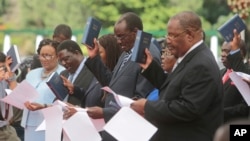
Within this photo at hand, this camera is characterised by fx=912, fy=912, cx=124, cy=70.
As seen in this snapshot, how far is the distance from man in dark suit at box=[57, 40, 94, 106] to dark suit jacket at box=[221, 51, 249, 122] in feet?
4.47

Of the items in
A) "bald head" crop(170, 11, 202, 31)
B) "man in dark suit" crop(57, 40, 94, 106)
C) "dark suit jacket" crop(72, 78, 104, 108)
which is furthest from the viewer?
"man in dark suit" crop(57, 40, 94, 106)

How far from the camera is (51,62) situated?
9492 mm

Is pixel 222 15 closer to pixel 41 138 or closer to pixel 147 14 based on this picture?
pixel 147 14

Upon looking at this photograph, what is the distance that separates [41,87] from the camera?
9250 millimetres

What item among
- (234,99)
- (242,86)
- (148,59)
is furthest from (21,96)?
(242,86)

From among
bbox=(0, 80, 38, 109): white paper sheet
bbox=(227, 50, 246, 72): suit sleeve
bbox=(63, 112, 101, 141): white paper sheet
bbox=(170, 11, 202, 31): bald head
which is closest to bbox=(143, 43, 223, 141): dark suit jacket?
bbox=(170, 11, 202, 31): bald head

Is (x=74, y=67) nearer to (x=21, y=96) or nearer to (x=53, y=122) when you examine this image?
(x=21, y=96)

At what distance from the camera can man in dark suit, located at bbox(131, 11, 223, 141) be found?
620 centimetres

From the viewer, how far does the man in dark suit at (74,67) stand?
8.56 metres

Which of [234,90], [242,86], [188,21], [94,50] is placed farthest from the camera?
[234,90]

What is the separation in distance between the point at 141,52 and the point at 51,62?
2.96m

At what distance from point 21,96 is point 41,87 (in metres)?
0.79

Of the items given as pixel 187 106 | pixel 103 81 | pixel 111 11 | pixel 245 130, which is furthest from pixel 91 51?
pixel 111 11

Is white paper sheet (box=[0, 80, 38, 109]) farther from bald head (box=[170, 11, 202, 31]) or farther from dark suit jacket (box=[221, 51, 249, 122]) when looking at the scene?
bald head (box=[170, 11, 202, 31])
